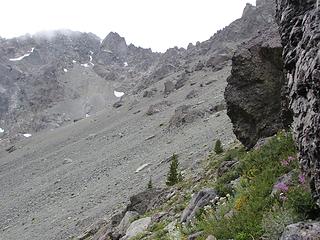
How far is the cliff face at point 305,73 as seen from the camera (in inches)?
282

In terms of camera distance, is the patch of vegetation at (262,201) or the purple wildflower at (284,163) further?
the purple wildflower at (284,163)

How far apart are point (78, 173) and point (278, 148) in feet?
160

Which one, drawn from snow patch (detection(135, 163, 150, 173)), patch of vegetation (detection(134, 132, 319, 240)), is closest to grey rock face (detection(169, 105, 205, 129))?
snow patch (detection(135, 163, 150, 173))

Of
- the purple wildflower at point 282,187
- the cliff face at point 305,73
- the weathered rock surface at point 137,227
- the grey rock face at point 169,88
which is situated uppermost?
the cliff face at point 305,73

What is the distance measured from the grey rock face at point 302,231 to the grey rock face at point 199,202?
5.31 meters

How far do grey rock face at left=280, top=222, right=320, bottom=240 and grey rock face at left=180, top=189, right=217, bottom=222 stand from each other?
5308 mm

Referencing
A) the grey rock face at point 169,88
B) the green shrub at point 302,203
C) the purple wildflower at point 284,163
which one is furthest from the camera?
the grey rock face at point 169,88

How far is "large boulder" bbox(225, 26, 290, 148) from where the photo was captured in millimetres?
17078

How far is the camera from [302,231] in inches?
272

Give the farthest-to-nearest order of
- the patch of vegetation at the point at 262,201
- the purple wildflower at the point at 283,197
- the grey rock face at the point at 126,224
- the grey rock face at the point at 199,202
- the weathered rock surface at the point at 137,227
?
the grey rock face at the point at 126,224 → the weathered rock surface at the point at 137,227 → the grey rock face at the point at 199,202 → the purple wildflower at the point at 283,197 → the patch of vegetation at the point at 262,201

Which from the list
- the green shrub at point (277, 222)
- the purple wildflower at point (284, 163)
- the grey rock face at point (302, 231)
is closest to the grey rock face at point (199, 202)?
the purple wildflower at point (284, 163)

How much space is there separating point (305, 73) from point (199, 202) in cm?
610

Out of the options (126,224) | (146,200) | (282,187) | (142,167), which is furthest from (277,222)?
(142,167)

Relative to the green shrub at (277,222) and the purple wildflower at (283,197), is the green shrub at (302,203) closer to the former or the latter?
the green shrub at (277,222)
